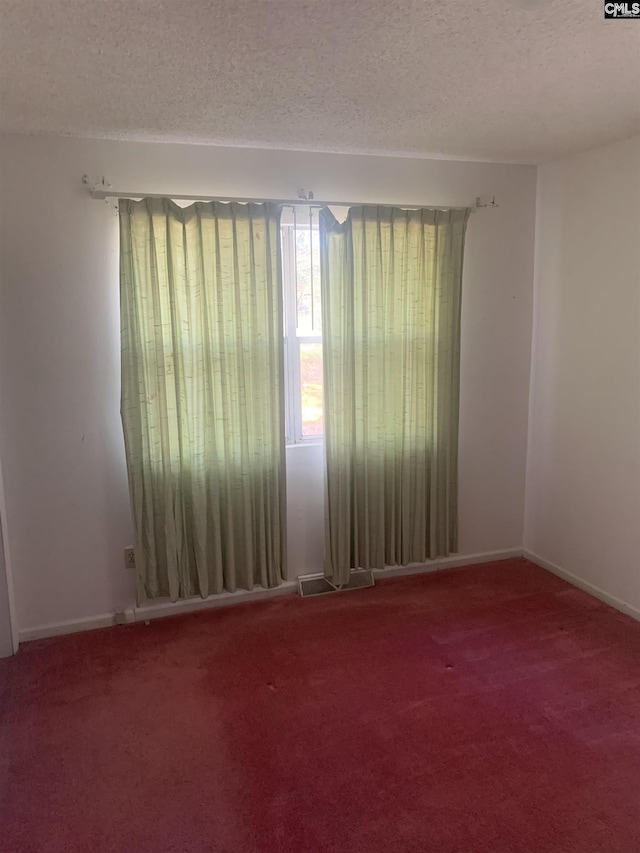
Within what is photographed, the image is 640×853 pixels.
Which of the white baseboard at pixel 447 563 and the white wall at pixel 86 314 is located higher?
the white wall at pixel 86 314

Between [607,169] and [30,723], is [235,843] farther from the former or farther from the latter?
[607,169]

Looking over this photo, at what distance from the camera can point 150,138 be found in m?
2.71

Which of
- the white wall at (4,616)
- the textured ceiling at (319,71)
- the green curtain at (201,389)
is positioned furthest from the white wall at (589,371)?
the white wall at (4,616)

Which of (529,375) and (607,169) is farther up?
(607,169)

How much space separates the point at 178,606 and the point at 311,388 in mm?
1381

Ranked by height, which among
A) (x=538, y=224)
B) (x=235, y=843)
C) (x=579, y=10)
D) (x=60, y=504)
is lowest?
(x=235, y=843)

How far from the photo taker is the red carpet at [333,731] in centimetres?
178

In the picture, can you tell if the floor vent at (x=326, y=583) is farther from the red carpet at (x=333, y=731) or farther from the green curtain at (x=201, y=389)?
the green curtain at (x=201, y=389)

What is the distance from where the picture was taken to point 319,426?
334 cm

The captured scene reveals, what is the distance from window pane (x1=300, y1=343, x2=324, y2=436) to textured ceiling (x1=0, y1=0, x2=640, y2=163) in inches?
41.3

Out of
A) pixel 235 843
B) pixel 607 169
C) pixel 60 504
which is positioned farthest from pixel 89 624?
pixel 607 169

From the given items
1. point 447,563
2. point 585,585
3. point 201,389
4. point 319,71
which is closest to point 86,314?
point 201,389

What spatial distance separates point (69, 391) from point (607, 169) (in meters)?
2.92

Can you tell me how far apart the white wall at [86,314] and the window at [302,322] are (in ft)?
0.46
